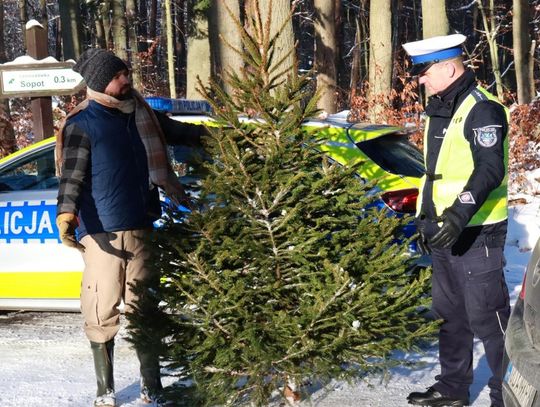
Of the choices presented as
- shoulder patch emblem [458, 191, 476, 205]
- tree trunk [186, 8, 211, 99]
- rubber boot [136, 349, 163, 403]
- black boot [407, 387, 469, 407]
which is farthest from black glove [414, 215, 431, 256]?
tree trunk [186, 8, 211, 99]

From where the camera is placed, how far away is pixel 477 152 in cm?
381

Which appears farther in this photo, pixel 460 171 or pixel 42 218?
pixel 42 218

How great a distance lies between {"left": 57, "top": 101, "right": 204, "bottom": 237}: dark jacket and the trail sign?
374cm

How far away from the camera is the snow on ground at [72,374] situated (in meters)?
4.48

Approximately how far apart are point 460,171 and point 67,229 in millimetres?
1978

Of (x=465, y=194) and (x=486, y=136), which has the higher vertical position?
(x=486, y=136)

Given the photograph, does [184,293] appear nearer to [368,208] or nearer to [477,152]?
[368,208]

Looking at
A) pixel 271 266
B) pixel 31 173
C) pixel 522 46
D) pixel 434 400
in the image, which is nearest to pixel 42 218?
pixel 31 173

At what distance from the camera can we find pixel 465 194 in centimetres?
377

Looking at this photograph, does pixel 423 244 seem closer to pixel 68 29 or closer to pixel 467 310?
pixel 467 310

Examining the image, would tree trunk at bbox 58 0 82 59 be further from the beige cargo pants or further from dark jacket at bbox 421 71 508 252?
dark jacket at bbox 421 71 508 252

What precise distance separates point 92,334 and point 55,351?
156cm

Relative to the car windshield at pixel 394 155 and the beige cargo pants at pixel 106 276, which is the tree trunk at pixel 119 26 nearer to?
the car windshield at pixel 394 155

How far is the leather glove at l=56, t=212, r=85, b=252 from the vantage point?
13.4 feet
